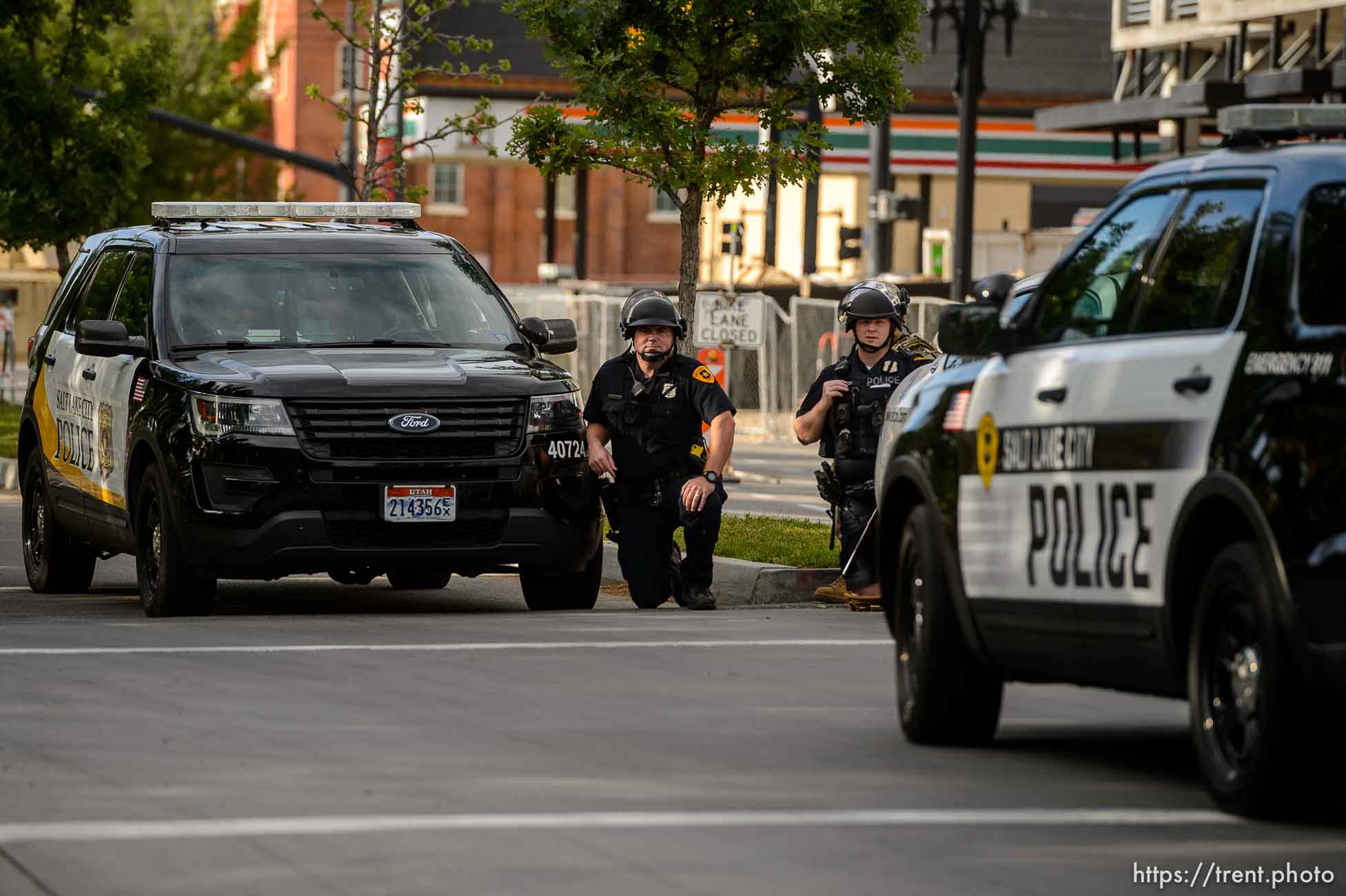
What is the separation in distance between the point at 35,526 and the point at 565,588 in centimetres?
369

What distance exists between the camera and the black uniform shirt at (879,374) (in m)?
14.2

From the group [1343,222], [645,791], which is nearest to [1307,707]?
[1343,222]

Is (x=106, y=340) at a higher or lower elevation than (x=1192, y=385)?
lower

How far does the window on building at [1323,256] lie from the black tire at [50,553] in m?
9.76

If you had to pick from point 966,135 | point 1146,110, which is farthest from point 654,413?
point 1146,110

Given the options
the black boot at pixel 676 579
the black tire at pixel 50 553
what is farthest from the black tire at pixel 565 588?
the black tire at pixel 50 553

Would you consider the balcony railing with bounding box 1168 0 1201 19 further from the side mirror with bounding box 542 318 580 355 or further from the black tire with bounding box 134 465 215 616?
the black tire with bounding box 134 465 215 616

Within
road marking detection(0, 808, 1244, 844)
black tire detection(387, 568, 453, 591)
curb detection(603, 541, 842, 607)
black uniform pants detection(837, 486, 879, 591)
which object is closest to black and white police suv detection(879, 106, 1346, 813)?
road marking detection(0, 808, 1244, 844)

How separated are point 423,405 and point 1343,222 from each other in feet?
21.3

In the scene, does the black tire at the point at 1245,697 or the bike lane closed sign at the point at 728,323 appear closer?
the black tire at the point at 1245,697

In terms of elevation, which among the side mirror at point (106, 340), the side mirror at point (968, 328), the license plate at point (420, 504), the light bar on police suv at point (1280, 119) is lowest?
the license plate at point (420, 504)

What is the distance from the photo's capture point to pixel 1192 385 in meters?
7.15

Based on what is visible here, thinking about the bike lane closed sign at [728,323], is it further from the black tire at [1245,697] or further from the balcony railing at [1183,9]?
the black tire at [1245,697]

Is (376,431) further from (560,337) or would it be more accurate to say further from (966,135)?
(966,135)
